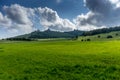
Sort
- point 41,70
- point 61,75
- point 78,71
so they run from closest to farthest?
point 61,75 < point 78,71 < point 41,70

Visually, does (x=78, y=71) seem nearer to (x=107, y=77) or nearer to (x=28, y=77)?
(x=107, y=77)

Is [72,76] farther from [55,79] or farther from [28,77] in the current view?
[28,77]

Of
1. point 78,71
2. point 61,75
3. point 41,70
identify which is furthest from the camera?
point 41,70

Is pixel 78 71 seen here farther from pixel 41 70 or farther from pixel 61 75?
pixel 41 70

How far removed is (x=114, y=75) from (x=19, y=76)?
1035 cm

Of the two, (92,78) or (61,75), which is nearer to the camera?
(92,78)

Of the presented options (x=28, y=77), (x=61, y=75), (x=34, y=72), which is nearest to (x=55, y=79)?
(x=61, y=75)

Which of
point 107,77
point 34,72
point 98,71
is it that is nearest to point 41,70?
point 34,72

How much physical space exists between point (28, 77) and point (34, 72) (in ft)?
9.24

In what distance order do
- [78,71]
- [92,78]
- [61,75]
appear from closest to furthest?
[92,78] < [61,75] < [78,71]

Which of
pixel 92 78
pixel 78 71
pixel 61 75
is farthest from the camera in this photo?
pixel 78 71

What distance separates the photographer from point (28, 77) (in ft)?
74.9

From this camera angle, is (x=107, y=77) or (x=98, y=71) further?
(x=98, y=71)

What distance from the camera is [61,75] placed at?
23.3 meters
